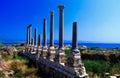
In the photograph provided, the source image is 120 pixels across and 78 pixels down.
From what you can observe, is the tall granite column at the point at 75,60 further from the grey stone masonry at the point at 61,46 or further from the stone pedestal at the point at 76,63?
the grey stone masonry at the point at 61,46

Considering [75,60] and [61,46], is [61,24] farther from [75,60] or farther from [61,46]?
[75,60]

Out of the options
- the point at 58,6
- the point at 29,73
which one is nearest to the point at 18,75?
the point at 29,73

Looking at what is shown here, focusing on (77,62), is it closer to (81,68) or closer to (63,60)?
(81,68)

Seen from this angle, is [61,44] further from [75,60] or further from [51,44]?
[75,60]

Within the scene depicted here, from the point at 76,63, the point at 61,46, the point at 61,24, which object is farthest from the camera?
the point at 61,24

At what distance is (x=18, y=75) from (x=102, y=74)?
237 inches

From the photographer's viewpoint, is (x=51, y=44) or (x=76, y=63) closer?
(x=76, y=63)

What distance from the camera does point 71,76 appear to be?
1900 cm

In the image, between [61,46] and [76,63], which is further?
[61,46]

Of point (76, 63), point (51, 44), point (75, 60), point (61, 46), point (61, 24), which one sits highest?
point (61, 24)

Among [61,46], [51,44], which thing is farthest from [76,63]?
[51,44]

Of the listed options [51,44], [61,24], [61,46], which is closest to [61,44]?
[61,46]

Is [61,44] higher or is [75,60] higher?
[61,44]

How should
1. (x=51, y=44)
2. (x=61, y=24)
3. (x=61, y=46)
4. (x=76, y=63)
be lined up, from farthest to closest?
(x=51, y=44) < (x=61, y=24) < (x=61, y=46) < (x=76, y=63)
